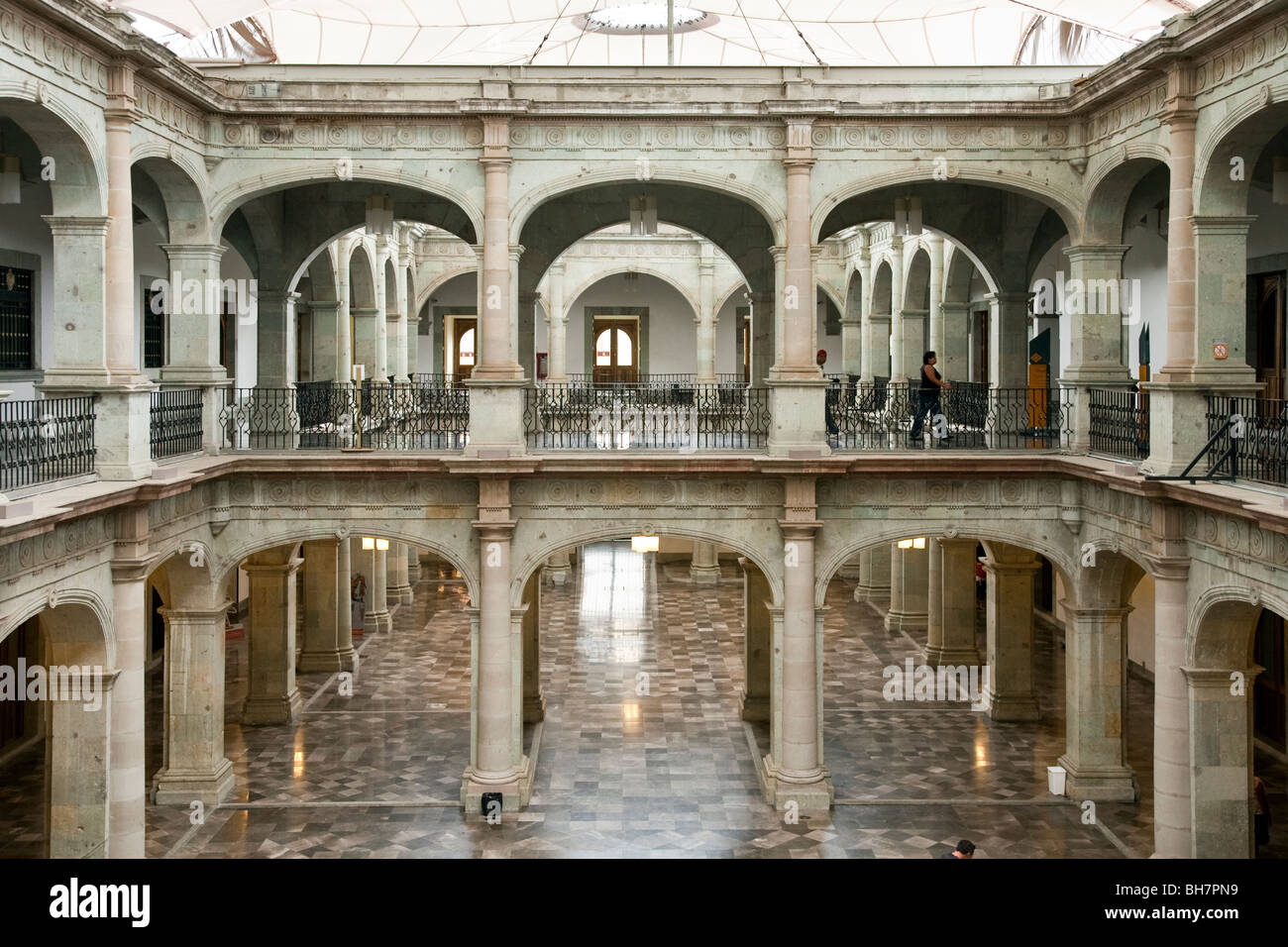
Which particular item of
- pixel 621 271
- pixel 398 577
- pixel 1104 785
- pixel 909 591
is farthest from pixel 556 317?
pixel 1104 785

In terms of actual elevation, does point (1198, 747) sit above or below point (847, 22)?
below

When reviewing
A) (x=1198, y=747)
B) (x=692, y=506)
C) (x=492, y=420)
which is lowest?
(x=1198, y=747)

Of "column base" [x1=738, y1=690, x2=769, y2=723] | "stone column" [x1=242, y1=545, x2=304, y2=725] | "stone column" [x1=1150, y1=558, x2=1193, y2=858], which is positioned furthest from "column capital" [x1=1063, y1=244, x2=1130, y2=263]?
"stone column" [x1=242, y1=545, x2=304, y2=725]

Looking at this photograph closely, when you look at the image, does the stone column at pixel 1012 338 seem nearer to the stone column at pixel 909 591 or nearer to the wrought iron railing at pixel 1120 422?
the wrought iron railing at pixel 1120 422

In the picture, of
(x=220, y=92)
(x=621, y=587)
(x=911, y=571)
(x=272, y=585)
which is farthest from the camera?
(x=621, y=587)

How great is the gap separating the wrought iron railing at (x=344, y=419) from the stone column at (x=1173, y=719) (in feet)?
26.2

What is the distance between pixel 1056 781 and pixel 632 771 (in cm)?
522

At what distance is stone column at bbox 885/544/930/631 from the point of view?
78.9ft

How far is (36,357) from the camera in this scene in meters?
15.1

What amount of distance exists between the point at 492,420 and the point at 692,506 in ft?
8.38

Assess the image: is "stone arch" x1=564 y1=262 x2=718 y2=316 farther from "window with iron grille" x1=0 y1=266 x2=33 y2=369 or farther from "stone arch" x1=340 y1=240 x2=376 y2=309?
"window with iron grille" x1=0 y1=266 x2=33 y2=369

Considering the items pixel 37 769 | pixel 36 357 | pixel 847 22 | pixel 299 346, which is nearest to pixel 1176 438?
pixel 847 22

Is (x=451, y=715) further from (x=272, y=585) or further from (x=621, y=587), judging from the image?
(x=621, y=587)

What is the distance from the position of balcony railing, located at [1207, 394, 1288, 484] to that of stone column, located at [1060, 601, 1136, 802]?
11.6 ft
